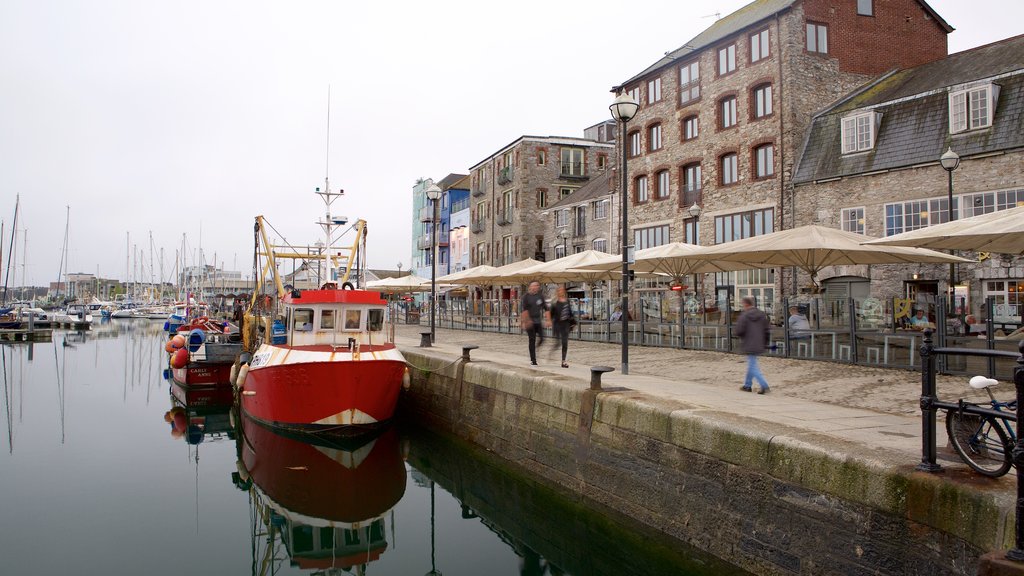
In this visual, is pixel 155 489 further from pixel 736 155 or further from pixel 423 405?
pixel 736 155

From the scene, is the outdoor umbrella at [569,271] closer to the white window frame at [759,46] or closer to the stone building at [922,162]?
the stone building at [922,162]

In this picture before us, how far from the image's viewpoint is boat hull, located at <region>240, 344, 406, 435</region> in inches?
528

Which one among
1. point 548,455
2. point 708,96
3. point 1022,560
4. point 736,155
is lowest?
point 548,455

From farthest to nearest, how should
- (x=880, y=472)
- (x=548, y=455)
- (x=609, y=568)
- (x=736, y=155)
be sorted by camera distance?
(x=736, y=155)
(x=548, y=455)
(x=609, y=568)
(x=880, y=472)

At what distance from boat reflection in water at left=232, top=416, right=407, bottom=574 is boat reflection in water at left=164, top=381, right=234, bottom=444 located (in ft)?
5.38

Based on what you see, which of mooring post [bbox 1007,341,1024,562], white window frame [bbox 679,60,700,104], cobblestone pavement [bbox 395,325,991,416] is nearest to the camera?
mooring post [bbox 1007,341,1024,562]

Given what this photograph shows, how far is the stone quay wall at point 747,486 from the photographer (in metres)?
5.00

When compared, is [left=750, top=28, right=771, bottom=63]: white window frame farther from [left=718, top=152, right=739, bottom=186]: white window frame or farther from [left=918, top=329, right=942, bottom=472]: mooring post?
[left=918, top=329, right=942, bottom=472]: mooring post

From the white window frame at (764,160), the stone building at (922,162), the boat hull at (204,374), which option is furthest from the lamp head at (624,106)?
the white window frame at (764,160)

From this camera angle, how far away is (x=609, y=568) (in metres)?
7.77

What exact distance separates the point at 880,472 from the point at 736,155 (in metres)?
26.6

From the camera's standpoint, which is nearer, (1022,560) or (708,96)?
Answer: (1022,560)

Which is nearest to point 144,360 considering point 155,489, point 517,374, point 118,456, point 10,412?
point 10,412

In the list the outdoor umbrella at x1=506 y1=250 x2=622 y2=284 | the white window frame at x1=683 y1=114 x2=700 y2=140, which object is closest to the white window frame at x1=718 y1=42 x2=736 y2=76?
the white window frame at x1=683 y1=114 x2=700 y2=140
